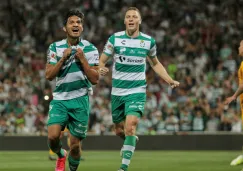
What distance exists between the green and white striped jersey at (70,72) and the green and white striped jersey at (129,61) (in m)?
1.69

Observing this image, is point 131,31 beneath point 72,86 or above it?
above

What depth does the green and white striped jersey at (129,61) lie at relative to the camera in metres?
11.6

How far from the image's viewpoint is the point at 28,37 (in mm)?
26047

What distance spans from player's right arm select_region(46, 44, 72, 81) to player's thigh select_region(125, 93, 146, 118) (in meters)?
1.93

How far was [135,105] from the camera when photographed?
11445mm

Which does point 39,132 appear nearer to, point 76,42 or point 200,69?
point 200,69

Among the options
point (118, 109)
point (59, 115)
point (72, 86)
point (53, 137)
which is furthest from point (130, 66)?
point (53, 137)

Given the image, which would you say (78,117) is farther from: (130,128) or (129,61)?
(129,61)

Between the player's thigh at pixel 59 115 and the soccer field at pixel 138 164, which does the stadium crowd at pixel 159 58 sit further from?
the player's thigh at pixel 59 115

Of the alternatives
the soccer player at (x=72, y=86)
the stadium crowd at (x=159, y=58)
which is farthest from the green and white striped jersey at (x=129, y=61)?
the stadium crowd at (x=159, y=58)

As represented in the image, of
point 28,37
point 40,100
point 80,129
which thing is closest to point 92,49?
point 80,129

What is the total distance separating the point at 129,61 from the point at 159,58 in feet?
42.5

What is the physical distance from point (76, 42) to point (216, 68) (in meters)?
14.1

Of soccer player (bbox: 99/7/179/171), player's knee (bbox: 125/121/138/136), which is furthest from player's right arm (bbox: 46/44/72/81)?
player's knee (bbox: 125/121/138/136)
